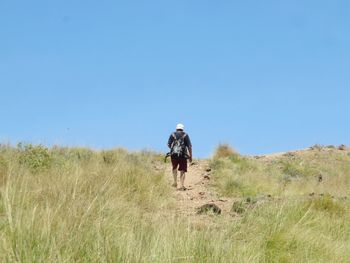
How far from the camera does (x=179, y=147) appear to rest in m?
18.0

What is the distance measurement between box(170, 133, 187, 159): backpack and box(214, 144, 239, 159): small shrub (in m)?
13.1

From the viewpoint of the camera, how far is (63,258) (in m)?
4.83

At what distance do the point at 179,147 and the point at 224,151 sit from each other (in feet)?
46.9

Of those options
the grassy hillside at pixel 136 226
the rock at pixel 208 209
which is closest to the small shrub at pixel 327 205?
the grassy hillside at pixel 136 226

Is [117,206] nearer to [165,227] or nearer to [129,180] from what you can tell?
[165,227]

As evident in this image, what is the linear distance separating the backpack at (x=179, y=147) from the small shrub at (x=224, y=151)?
43.0 feet

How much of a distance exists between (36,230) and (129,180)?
6.87 metres

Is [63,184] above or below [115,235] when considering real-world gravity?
above

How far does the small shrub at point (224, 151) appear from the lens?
31672 mm

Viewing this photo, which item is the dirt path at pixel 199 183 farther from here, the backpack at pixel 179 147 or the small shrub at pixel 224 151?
the small shrub at pixel 224 151

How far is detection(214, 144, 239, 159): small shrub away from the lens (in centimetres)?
3167

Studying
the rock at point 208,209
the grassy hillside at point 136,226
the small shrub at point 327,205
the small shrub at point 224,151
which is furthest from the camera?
the small shrub at point 224,151

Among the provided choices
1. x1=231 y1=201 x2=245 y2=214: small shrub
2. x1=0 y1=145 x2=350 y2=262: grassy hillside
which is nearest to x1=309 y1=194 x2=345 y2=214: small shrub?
x1=0 y1=145 x2=350 y2=262: grassy hillside

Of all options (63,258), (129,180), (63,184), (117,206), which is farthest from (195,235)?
(129,180)
